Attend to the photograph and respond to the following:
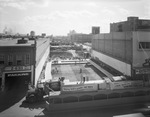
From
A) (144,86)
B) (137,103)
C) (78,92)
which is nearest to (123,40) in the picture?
(144,86)

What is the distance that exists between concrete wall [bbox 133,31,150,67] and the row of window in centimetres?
1784

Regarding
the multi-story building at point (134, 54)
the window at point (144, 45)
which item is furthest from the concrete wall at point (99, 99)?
the window at point (144, 45)

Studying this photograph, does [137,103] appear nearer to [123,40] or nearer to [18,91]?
[123,40]

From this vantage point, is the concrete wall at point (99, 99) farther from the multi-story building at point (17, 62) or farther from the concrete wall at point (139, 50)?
the multi-story building at point (17, 62)

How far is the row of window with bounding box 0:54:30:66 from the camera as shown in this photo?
24.2 meters

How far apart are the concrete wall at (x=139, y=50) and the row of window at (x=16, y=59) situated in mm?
17841

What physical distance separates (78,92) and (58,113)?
11.2 ft

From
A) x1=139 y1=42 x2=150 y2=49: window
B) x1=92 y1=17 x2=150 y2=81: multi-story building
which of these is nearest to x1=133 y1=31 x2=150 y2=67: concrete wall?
x1=92 y1=17 x2=150 y2=81: multi-story building

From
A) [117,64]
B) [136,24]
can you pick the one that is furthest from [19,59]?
[136,24]

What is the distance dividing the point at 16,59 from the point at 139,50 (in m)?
20.4

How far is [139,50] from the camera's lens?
26.5 meters

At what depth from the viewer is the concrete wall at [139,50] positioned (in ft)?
86.6

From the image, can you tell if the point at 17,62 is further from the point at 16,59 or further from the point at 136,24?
the point at 136,24

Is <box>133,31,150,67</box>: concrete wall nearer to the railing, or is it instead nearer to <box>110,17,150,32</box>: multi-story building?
the railing
